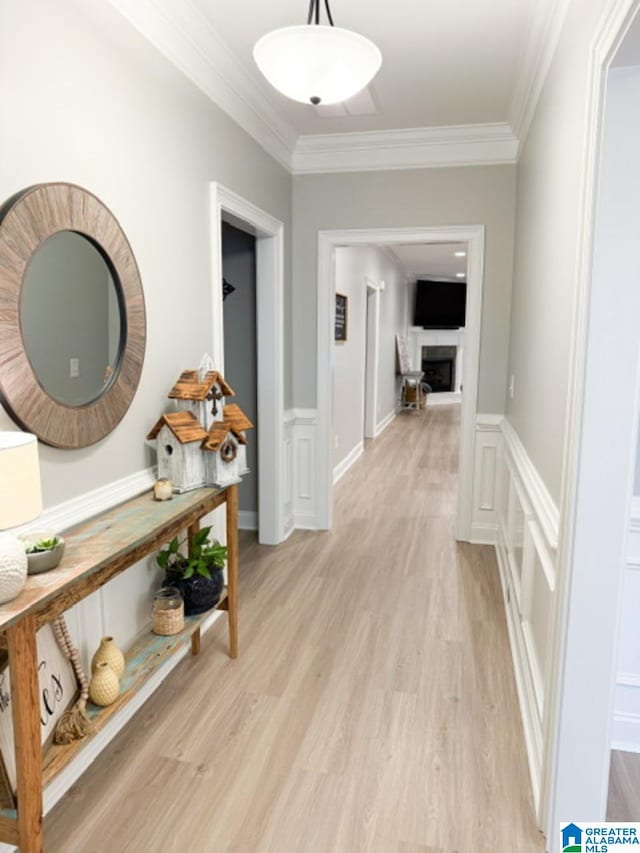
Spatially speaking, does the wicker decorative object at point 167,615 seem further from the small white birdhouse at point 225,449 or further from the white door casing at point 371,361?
the white door casing at point 371,361

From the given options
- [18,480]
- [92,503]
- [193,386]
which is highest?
[193,386]

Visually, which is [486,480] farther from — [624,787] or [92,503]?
[92,503]

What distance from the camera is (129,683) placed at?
1863 millimetres

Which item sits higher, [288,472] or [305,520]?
[288,472]

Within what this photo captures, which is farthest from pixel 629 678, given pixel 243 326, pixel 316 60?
pixel 243 326

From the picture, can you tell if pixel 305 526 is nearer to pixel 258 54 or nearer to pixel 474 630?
pixel 474 630

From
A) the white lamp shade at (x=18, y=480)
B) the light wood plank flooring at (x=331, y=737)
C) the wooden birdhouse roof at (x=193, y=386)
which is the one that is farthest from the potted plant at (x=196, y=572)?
the white lamp shade at (x=18, y=480)

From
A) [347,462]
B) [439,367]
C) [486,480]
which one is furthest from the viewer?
[439,367]

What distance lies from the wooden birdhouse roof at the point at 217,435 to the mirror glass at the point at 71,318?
49cm

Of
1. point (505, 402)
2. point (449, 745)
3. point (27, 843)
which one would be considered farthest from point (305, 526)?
point (27, 843)

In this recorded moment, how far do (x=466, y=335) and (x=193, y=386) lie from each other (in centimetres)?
221

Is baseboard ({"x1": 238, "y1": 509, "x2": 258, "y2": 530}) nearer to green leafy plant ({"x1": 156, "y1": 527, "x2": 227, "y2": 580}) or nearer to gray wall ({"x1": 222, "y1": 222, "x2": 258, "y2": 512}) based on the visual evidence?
gray wall ({"x1": 222, "y1": 222, "x2": 258, "y2": 512})

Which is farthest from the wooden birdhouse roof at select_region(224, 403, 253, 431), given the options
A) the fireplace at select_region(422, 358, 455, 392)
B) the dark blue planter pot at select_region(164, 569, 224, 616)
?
the fireplace at select_region(422, 358, 455, 392)

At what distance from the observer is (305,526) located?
4.30 metres
